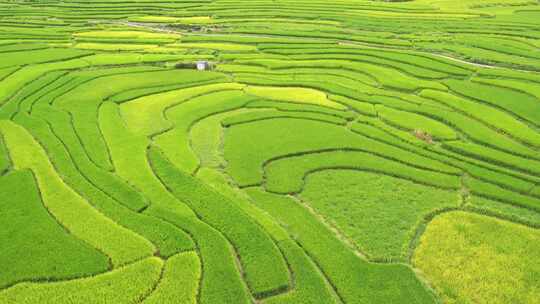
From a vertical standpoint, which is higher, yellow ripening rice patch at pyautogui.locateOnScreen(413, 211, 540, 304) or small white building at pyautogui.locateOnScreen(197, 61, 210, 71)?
small white building at pyautogui.locateOnScreen(197, 61, 210, 71)

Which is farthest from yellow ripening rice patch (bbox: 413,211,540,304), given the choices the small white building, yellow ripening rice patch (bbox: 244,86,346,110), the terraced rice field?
the small white building

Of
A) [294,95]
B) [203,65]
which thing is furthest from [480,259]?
[203,65]

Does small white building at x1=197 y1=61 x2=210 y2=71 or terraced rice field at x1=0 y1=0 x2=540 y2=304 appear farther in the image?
small white building at x1=197 y1=61 x2=210 y2=71

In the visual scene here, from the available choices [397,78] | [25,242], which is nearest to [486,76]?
[397,78]

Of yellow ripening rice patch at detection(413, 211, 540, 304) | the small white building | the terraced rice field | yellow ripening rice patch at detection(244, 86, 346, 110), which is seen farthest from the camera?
the small white building

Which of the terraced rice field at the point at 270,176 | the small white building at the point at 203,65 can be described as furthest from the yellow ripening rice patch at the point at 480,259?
the small white building at the point at 203,65

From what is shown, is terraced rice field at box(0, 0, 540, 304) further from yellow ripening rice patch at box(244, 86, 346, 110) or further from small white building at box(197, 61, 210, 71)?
small white building at box(197, 61, 210, 71)

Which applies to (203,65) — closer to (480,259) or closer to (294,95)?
(294,95)

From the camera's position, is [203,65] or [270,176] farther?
[203,65]
